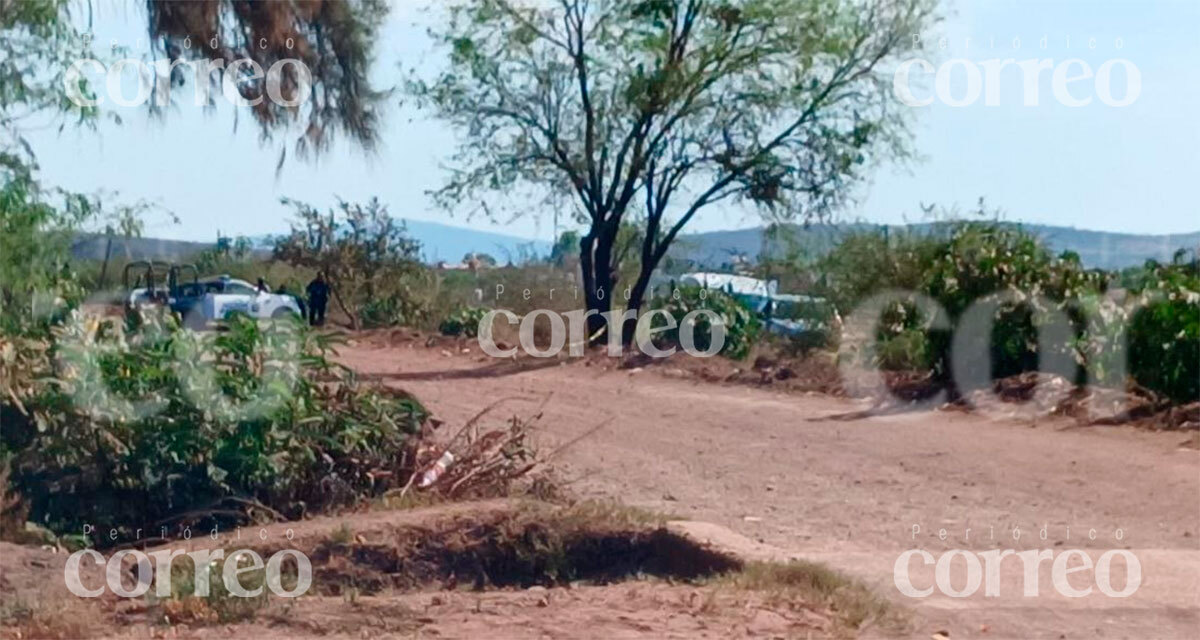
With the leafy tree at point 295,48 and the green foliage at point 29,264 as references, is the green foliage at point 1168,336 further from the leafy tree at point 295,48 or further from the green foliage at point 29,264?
the green foliage at point 29,264

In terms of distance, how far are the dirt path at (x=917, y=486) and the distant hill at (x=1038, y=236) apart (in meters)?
3.58

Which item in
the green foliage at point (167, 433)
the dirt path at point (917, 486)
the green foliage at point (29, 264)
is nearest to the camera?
the dirt path at point (917, 486)

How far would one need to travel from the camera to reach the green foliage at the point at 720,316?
77.0 feet

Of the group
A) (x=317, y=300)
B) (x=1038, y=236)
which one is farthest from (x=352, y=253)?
(x=1038, y=236)

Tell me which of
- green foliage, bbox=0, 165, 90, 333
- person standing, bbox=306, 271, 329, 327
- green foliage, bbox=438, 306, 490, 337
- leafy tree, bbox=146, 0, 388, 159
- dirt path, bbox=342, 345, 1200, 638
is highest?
leafy tree, bbox=146, 0, 388, 159

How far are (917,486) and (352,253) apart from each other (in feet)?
70.9

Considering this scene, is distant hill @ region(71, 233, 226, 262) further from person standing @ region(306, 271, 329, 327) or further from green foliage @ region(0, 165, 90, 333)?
green foliage @ region(0, 165, 90, 333)

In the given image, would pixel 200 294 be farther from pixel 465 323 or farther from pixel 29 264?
pixel 29 264

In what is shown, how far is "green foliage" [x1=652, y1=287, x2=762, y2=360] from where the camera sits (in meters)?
23.5

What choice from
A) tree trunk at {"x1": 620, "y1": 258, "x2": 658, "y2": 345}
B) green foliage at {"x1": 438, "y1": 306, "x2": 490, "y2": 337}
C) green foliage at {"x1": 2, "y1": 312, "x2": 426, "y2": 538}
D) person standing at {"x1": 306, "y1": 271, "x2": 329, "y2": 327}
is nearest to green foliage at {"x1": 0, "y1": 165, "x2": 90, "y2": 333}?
green foliage at {"x1": 2, "y1": 312, "x2": 426, "y2": 538}

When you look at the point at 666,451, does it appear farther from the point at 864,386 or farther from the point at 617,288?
the point at 617,288

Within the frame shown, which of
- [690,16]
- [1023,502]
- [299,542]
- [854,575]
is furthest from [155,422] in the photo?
[690,16]

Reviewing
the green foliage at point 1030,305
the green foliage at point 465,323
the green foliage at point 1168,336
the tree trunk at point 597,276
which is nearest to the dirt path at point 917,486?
the green foliage at point 1168,336

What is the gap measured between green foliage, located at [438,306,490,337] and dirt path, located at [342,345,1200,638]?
9.44m
